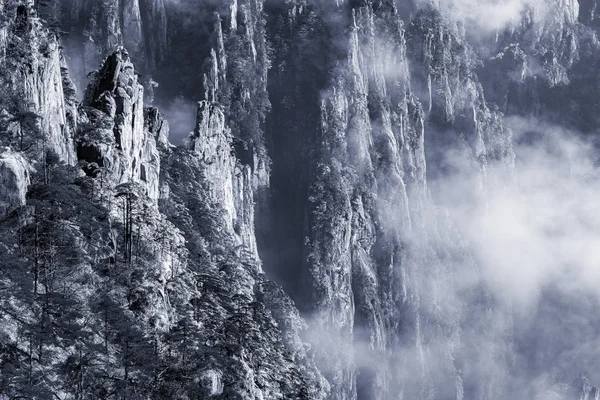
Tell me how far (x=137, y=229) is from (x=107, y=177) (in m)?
7.83

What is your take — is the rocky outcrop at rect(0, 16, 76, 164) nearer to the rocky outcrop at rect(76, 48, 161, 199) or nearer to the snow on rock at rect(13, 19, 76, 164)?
the snow on rock at rect(13, 19, 76, 164)

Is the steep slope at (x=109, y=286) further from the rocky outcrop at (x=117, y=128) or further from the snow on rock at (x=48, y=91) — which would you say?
the snow on rock at (x=48, y=91)

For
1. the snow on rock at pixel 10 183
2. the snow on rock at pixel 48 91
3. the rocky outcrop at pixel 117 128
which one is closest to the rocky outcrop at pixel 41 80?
the snow on rock at pixel 48 91

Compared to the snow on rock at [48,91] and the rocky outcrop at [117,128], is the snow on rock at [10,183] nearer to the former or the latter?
the snow on rock at [48,91]

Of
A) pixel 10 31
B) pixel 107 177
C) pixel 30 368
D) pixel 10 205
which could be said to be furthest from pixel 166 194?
pixel 30 368

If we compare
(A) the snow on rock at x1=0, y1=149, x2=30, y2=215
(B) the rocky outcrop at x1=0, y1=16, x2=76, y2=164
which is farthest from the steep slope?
(B) the rocky outcrop at x1=0, y1=16, x2=76, y2=164

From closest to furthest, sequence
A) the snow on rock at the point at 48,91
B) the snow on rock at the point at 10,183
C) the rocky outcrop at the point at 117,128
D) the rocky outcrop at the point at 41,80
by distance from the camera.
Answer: the snow on rock at the point at 10,183 → the rocky outcrop at the point at 41,80 → the snow on rock at the point at 48,91 → the rocky outcrop at the point at 117,128

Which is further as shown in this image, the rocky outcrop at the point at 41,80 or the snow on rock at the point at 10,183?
the rocky outcrop at the point at 41,80

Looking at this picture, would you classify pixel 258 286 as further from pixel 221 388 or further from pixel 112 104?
pixel 221 388

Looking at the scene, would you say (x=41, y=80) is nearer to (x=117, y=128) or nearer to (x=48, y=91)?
(x=48, y=91)

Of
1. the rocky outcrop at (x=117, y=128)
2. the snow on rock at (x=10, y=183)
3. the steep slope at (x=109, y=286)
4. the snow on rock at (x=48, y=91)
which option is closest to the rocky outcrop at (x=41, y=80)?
the snow on rock at (x=48, y=91)

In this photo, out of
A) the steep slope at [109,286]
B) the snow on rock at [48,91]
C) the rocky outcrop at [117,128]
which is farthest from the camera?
the rocky outcrop at [117,128]

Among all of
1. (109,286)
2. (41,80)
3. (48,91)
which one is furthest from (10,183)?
(48,91)

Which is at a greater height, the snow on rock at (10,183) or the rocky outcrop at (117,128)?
the rocky outcrop at (117,128)
